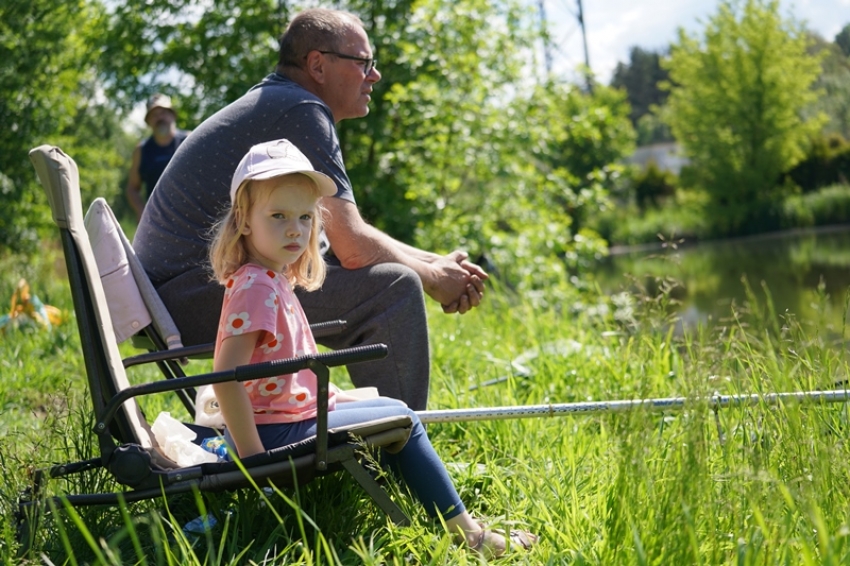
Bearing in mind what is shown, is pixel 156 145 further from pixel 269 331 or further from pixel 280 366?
pixel 280 366

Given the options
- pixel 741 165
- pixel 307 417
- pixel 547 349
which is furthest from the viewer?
pixel 741 165

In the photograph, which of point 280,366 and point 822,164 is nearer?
point 280,366

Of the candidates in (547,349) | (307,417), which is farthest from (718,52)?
(307,417)

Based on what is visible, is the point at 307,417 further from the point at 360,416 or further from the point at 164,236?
the point at 164,236

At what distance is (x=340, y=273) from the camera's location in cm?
344

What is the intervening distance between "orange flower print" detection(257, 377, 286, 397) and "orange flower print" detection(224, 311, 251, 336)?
0.18m

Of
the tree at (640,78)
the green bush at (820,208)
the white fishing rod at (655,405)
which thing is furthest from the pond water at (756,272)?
the tree at (640,78)

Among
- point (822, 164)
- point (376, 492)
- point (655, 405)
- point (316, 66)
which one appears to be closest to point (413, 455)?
point (376, 492)

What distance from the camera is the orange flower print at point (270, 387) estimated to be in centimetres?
268

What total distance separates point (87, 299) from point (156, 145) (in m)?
5.80

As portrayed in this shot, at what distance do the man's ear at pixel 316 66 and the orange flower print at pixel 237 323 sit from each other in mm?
1373

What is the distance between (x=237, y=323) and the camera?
2.58 m

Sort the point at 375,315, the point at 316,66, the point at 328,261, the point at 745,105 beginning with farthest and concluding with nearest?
the point at 745,105 → the point at 316,66 → the point at 328,261 → the point at 375,315

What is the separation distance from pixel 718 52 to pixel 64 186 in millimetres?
41153
